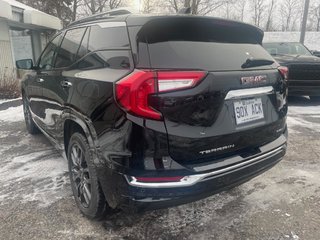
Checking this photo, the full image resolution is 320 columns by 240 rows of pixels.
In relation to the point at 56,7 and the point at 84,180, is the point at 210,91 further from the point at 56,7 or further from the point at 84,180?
the point at 56,7

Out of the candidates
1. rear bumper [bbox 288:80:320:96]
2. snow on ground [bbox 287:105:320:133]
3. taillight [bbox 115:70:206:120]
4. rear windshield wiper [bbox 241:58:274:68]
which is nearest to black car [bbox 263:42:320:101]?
rear bumper [bbox 288:80:320:96]

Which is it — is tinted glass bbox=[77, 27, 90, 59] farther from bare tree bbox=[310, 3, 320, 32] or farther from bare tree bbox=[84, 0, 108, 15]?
bare tree bbox=[310, 3, 320, 32]

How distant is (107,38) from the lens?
260cm

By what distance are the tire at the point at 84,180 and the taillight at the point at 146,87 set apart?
739 millimetres

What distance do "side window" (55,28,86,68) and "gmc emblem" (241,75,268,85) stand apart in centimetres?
162

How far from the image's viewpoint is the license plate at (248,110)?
2402 millimetres

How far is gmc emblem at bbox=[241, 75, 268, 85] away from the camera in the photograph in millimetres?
2416

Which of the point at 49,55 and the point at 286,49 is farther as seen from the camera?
the point at 286,49

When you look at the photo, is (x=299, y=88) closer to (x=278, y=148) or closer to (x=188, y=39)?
(x=278, y=148)

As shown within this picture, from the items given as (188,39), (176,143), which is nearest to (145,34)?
→ (188,39)

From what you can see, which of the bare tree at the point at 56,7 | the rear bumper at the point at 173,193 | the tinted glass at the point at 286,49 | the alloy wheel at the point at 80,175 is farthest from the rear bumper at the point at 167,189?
the bare tree at the point at 56,7

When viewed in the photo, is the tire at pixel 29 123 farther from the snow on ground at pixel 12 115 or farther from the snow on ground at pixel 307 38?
the snow on ground at pixel 307 38

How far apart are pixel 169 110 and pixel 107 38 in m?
0.92

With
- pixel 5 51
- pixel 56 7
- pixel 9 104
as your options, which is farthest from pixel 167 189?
pixel 56 7
